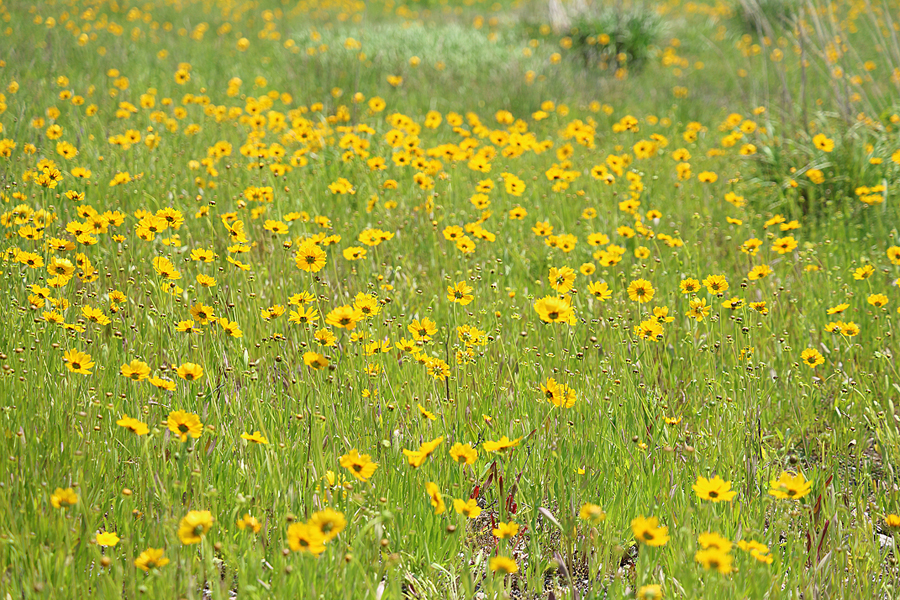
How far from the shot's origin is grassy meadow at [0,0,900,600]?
1.50 metres

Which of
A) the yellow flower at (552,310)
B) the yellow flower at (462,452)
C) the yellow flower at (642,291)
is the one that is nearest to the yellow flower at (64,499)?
the yellow flower at (462,452)

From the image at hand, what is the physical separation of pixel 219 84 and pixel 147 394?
558 cm

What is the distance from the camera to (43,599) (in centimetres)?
130

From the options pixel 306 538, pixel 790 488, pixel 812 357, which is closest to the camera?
pixel 306 538

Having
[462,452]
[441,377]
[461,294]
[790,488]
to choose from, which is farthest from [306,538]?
[461,294]

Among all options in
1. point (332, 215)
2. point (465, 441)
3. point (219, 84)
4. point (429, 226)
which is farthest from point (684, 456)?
point (219, 84)

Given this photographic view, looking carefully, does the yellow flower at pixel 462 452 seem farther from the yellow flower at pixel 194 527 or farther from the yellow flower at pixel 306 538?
A: the yellow flower at pixel 194 527

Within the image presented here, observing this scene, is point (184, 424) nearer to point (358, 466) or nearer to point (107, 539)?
point (107, 539)

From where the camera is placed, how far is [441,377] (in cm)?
197

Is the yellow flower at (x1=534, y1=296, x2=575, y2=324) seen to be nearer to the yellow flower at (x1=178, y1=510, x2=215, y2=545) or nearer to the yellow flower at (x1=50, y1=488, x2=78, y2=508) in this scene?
the yellow flower at (x1=178, y1=510, x2=215, y2=545)

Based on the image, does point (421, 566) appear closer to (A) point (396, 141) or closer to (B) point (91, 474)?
(B) point (91, 474)

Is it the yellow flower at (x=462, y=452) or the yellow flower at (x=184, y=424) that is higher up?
the yellow flower at (x=184, y=424)

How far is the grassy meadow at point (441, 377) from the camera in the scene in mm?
1499

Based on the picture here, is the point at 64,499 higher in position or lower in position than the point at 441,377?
higher
